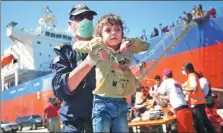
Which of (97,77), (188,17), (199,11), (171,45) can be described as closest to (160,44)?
(171,45)

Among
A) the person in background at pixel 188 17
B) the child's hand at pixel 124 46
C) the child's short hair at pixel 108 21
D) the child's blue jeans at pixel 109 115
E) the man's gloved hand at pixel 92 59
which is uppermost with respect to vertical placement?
the person in background at pixel 188 17

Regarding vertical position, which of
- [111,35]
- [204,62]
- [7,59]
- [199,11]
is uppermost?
[7,59]

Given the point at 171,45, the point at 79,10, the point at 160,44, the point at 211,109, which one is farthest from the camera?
the point at 160,44

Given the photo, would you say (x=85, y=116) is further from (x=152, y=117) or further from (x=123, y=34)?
(x=152, y=117)

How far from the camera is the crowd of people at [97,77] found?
1464mm

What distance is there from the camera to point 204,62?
1118 centimetres

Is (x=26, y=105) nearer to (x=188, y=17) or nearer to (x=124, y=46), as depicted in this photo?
(x=188, y=17)

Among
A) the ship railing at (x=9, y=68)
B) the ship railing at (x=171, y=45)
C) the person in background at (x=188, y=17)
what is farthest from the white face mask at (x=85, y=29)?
the ship railing at (x=9, y=68)

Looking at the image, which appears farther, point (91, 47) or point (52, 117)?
point (52, 117)

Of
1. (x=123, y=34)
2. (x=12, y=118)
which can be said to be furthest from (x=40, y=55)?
(x=123, y=34)

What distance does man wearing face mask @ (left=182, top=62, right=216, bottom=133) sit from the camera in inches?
200

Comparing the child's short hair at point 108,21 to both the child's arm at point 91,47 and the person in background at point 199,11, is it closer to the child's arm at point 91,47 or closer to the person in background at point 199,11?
the child's arm at point 91,47

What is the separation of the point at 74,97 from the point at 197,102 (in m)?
3.95

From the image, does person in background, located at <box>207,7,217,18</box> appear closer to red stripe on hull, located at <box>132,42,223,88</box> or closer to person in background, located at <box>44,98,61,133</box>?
red stripe on hull, located at <box>132,42,223,88</box>
